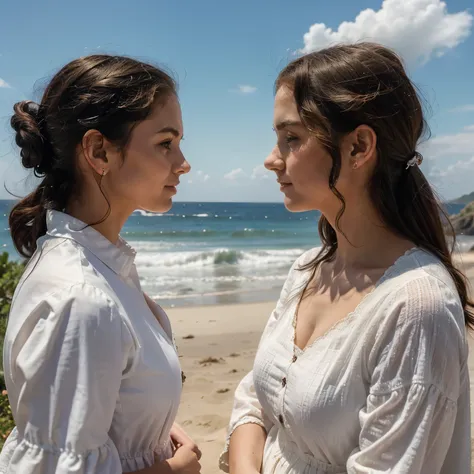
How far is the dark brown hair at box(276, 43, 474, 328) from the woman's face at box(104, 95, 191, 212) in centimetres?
50

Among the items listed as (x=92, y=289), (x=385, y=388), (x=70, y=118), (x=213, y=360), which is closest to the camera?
(x=92, y=289)

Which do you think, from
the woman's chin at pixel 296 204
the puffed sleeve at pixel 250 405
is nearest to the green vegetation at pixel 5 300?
the puffed sleeve at pixel 250 405

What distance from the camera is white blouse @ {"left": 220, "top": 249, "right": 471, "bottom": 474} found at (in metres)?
1.75

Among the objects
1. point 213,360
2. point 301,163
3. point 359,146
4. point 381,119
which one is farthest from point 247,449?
point 213,360

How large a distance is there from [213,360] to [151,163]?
5938mm

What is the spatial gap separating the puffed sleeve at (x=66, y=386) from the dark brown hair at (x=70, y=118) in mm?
579

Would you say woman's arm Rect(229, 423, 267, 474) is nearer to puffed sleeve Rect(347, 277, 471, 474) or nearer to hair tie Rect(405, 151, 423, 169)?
puffed sleeve Rect(347, 277, 471, 474)

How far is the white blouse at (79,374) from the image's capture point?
1585mm

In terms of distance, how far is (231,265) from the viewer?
814 inches

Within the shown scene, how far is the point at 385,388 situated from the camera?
179cm

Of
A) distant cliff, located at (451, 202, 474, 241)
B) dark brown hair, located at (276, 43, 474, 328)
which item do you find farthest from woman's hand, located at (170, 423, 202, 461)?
distant cliff, located at (451, 202, 474, 241)

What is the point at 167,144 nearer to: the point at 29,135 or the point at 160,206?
the point at 160,206

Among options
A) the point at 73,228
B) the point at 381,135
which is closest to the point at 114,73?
the point at 73,228

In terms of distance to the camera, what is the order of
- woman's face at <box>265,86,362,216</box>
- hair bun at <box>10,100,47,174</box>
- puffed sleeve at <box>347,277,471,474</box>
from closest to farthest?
puffed sleeve at <box>347,277,471,474</box> < hair bun at <box>10,100,47,174</box> < woman's face at <box>265,86,362,216</box>
